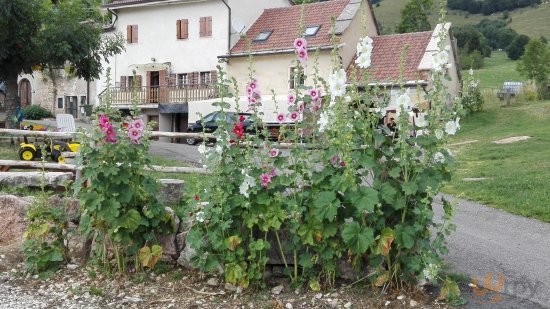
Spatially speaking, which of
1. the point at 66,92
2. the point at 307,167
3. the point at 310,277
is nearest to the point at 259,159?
the point at 307,167

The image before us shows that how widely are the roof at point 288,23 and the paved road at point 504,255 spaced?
878 inches

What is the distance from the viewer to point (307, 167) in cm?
495

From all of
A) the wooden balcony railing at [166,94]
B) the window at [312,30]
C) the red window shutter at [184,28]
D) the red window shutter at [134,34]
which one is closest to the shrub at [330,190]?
the window at [312,30]

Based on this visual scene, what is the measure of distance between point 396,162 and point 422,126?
0.34m

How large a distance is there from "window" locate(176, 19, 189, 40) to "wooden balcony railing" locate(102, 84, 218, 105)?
2.97 metres

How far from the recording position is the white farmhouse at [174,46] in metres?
33.4

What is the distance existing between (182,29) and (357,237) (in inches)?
1238

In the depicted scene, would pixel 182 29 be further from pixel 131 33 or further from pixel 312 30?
pixel 312 30

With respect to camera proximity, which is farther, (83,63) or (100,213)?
(83,63)

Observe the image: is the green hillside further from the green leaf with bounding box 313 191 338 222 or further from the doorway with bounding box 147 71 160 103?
the green leaf with bounding box 313 191 338 222

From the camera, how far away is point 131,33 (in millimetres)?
36188

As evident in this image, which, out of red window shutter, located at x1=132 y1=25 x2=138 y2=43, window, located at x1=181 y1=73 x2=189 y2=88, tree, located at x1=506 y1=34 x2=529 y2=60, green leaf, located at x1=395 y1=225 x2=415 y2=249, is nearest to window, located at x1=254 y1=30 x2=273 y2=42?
window, located at x1=181 y1=73 x2=189 y2=88

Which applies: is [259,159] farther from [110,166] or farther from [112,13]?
[112,13]
